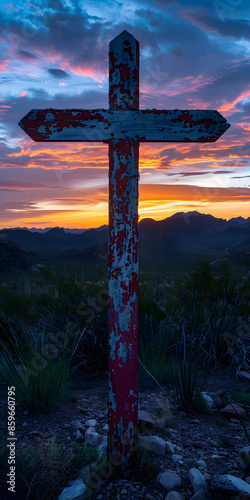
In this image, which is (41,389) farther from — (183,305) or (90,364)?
(183,305)

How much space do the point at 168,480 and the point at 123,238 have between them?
182 cm

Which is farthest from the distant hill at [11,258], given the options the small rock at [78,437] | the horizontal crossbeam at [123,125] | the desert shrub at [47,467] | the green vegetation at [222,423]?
the horizontal crossbeam at [123,125]

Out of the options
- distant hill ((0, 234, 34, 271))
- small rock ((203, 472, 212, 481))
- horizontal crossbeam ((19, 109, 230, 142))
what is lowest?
small rock ((203, 472, 212, 481))

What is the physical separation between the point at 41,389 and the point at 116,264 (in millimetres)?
1873

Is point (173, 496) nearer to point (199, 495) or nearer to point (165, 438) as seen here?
point (199, 495)

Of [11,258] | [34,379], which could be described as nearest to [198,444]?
[34,379]

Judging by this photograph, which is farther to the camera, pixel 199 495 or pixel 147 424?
pixel 147 424

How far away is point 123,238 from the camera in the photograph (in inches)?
99.8

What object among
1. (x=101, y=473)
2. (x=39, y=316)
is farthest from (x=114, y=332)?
(x=39, y=316)

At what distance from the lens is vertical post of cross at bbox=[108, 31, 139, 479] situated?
254 centimetres

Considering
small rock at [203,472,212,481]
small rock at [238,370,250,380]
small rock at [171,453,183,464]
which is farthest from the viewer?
small rock at [238,370,250,380]

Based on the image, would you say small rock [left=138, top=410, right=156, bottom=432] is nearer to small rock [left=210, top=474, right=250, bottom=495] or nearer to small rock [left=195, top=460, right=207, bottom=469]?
small rock [left=195, top=460, right=207, bottom=469]

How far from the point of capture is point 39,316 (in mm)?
6066

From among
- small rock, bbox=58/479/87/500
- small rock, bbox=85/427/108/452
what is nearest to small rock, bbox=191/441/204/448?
small rock, bbox=85/427/108/452
